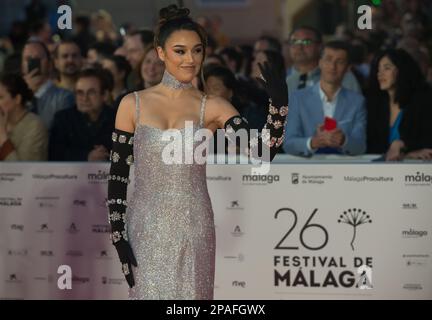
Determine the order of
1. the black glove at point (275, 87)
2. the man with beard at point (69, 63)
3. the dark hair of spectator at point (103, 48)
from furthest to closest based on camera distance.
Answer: the dark hair of spectator at point (103, 48) → the man with beard at point (69, 63) → the black glove at point (275, 87)

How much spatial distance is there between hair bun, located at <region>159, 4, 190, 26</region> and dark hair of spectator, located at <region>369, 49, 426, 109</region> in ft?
9.82

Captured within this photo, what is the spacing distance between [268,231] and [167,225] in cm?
177

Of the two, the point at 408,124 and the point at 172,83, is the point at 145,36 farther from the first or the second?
the point at 172,83

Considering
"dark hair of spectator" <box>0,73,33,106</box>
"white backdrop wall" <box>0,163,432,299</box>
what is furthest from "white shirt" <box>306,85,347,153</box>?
"dark hair of spectator" <box>0,73,33,106</box>

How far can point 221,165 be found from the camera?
24.1 ft

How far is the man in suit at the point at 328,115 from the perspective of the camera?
7926 millimetres

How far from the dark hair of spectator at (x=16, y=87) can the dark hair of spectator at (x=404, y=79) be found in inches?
97.8

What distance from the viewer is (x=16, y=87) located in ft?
27.3

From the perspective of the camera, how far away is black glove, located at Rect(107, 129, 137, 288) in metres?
5.65

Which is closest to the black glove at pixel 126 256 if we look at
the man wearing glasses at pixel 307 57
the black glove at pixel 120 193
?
the black glove at pixel 120 193

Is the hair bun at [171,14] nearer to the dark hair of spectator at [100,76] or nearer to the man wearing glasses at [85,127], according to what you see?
the man wearing glasses at [85,127]

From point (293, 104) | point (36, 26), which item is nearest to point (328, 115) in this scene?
point (293, 104)
